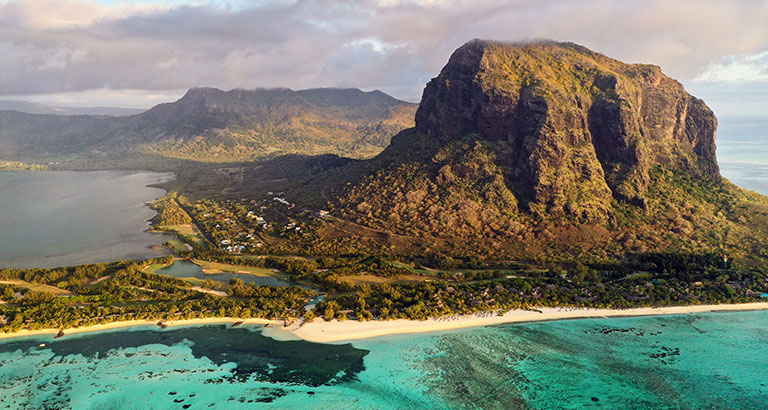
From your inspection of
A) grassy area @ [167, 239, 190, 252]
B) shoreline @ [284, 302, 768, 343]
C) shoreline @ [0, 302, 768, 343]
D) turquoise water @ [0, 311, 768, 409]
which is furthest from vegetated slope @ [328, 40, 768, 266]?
grassy area @ [167, 239, 190, 252]

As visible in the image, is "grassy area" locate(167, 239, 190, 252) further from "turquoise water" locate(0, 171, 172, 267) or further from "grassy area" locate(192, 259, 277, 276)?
"grassy area" locate(192, 259, 277, 276)

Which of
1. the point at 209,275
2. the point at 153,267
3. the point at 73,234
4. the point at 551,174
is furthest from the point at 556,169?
the point at 73,234

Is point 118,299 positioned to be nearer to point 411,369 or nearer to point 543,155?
point 411,369

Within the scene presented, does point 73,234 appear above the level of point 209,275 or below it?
below

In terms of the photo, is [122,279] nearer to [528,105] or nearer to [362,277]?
[362,277]

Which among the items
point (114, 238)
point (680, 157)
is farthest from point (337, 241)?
point (680, 157)

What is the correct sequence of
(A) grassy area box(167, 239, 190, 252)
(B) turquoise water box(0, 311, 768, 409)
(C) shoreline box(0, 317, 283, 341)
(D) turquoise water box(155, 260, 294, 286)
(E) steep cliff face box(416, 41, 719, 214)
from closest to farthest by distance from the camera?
(B) turquoise water box(0, 311, 768, 409) < (C) shoreline box(0, 317, 283, 341) < (D) turquoise water box(155, 260, 294, 286) < (A) grassy area box(167, 239, 190, 252) < (E) steep cliff face box(416, 41, 719, 214)

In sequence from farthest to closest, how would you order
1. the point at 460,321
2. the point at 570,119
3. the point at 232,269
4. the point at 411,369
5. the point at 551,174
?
the point at 570,119 < the point at 551,174 < the point at 232,269 < the point at 460,321 < the point at 411,369

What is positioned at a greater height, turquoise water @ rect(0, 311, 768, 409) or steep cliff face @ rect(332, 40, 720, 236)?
steep cliff face @ rect(332, 40, 720, 236)
